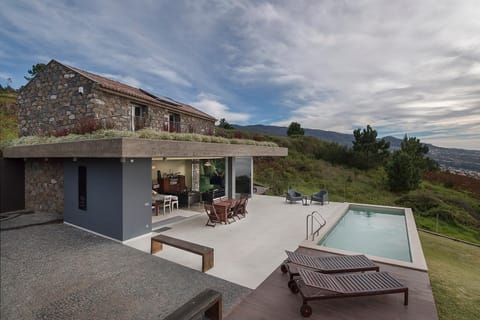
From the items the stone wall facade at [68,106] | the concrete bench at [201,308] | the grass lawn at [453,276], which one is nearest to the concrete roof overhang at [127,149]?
the stone wall facade at [68,106]

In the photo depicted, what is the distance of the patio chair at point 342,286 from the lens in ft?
→ 11.6

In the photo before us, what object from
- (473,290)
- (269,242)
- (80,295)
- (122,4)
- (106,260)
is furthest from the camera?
(122,4)

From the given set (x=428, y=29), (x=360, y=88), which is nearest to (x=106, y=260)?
(x=428, y=29)

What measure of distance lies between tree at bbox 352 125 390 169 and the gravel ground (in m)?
22.1

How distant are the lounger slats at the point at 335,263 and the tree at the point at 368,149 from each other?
20.2 metres

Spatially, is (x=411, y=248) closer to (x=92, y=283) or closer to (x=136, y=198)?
(x=92, y=283)

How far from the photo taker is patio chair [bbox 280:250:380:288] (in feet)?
14.6

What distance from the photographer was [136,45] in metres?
14.1

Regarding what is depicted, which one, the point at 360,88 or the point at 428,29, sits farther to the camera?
the point at 360,88

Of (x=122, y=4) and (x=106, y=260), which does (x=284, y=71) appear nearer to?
(x=122, y=4)

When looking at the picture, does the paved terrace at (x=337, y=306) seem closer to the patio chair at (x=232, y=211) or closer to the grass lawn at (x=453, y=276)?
the grass lawn at (x=453, y=276)

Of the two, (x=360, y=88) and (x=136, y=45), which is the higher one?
(x=136, y=45)

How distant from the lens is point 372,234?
8562 mm

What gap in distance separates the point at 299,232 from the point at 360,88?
10803mm
